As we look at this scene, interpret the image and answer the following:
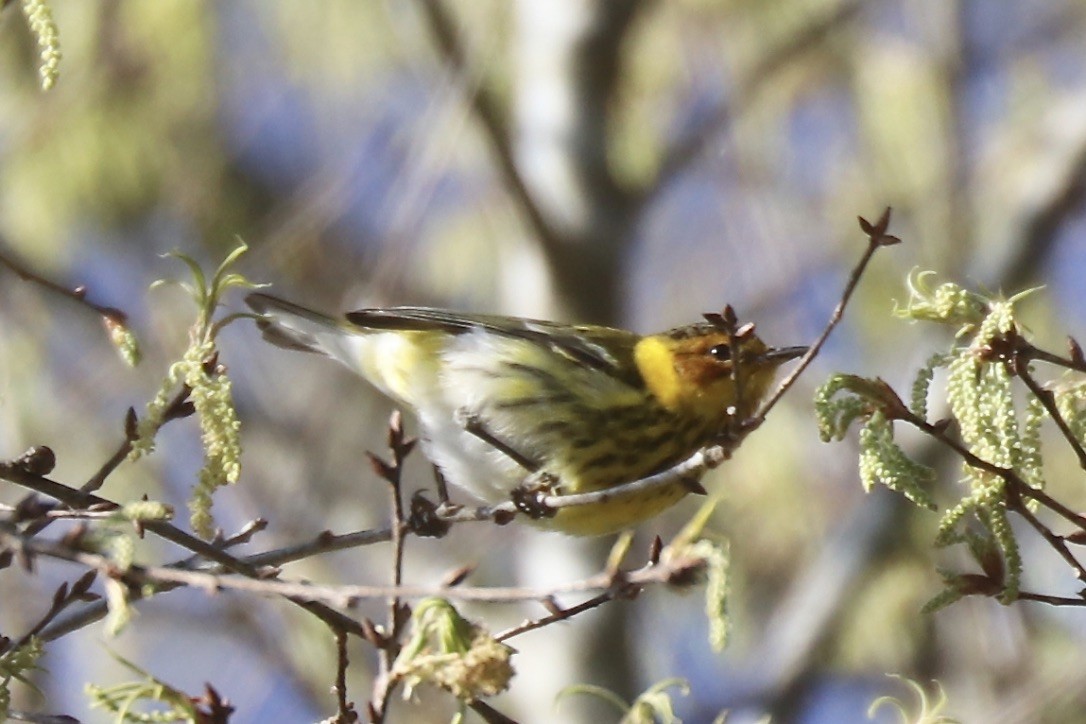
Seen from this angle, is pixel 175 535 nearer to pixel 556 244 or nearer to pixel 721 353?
pixel 721 353

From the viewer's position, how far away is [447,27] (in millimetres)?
5012

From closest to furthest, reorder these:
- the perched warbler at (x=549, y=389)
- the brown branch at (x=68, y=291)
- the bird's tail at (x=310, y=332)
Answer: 1. the brown branch at (x=68, y=291)
2. the perched warbler at (x=549, y=389)
3. the bird's tail at (x=310, y=332)

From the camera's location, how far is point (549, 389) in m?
3.20

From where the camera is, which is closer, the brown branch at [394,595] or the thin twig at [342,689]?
the brown branch at [394,595]

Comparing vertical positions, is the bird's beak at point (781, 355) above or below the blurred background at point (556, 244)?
below

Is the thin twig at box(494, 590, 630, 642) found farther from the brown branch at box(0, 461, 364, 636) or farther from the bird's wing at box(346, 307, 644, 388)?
the bird's wing at box(346, 307, 644, 388)

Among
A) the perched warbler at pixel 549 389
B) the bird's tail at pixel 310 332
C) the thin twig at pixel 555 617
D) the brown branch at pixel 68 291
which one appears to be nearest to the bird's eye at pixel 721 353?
the perched warbler at pixel 549 389

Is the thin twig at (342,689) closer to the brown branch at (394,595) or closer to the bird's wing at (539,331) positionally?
the brown branch at (394,595)

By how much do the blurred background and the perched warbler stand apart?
167 centimetres

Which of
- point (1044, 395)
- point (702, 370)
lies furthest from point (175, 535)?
point (702, 370)

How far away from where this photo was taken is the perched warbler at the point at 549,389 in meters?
3.05

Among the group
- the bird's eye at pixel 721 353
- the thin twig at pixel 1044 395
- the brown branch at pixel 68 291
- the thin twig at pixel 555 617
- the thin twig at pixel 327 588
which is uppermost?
the bird's eye at pixel 721 353

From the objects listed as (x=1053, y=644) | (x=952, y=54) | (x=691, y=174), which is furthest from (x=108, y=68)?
(x=1053, y=644)

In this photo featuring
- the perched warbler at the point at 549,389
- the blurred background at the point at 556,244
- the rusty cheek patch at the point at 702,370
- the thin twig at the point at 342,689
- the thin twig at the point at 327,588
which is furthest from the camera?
the blurred background at the point at 556,244
